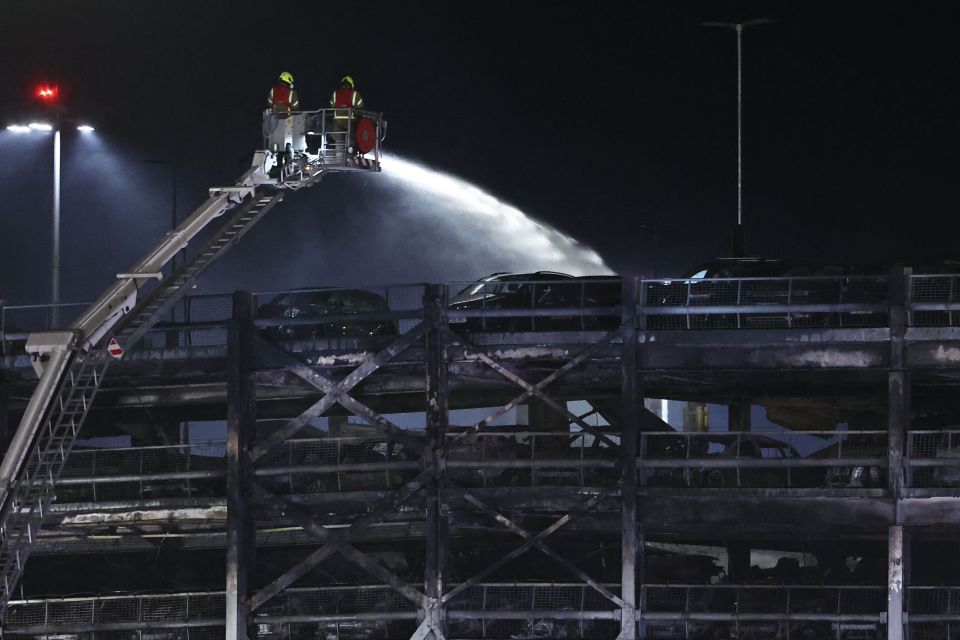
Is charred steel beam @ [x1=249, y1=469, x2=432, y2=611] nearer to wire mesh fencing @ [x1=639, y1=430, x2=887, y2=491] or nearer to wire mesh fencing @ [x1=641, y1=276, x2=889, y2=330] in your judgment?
wire mesh fencing @ [x1=639, y1=430, x2=887, y2=491]

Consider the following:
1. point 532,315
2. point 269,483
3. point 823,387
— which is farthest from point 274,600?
point 823,387

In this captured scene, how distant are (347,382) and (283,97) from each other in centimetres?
683

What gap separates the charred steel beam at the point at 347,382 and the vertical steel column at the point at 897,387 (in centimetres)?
1073

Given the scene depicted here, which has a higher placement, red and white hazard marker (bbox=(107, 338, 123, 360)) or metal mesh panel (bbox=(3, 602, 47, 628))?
red and white hazard marker (bbox=(107, 338, 123, 360))

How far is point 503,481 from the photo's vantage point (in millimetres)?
36000

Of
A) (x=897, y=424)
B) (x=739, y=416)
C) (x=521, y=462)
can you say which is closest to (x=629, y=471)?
(x=521, y=462)

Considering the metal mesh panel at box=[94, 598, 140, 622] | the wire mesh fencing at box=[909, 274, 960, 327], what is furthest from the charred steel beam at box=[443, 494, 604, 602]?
the wire mesh fencing at box=[909, 274, 960, 327]

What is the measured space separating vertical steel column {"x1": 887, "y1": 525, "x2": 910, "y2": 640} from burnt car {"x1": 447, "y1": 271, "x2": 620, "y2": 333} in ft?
27.0

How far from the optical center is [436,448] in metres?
34.3

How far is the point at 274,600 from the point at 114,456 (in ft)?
17.8

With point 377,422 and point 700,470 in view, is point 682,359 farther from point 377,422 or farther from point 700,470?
point 377,422

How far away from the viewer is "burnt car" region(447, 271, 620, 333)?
33.9 meters

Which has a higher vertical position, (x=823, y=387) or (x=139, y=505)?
(x=823, y=387)

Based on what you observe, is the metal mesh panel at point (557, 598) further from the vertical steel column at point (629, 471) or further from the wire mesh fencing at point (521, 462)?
the wire mesh fencing at point (521, 462)
